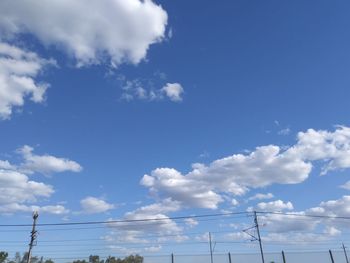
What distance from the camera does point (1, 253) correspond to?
7069cm

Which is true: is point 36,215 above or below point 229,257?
above

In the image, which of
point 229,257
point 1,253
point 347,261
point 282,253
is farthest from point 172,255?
point 1,253

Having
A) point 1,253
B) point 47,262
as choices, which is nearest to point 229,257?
point 47,262

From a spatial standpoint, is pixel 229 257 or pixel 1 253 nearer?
pixel 229 257

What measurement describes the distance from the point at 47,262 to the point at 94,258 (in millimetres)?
23324

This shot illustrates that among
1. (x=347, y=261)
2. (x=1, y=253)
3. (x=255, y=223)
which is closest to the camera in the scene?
(x=347, y=261)

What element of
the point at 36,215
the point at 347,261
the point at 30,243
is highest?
the point at 36,215

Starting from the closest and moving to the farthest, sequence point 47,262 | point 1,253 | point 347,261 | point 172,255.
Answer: point 172,255
point 347,261
point 47,262
point 1,253

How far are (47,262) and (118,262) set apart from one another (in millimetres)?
23494

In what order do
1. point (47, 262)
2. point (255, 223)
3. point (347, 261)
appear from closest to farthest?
point (347, 261) → point (47, 262) → point (255, 223)

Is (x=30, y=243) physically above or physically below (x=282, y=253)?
above

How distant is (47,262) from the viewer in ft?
167

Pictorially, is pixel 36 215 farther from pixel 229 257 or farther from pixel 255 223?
pixel 255 223

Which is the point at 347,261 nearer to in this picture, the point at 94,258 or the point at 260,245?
the point at 260,245
